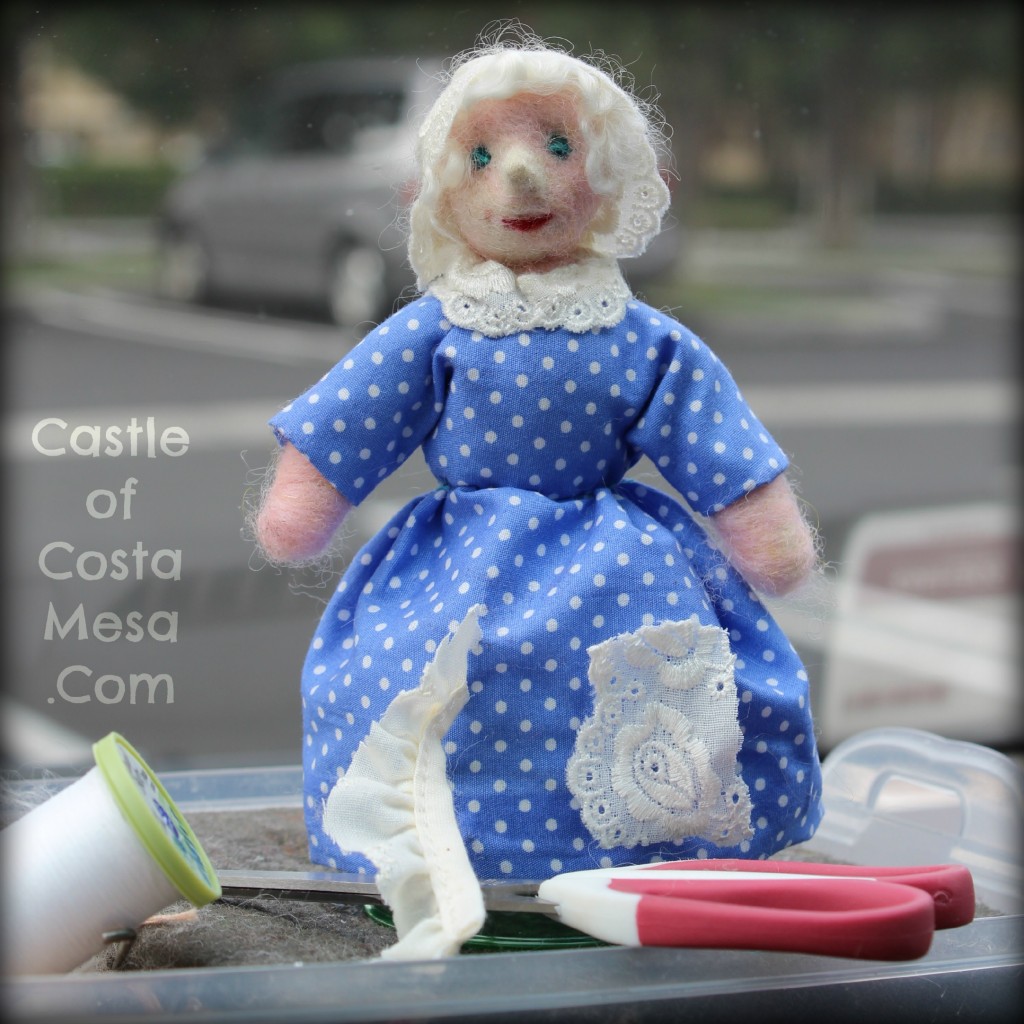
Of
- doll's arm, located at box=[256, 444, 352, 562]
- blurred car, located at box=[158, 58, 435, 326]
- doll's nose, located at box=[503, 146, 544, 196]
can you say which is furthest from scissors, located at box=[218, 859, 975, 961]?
blurred car, located at box=[158, 58, 435, 326]

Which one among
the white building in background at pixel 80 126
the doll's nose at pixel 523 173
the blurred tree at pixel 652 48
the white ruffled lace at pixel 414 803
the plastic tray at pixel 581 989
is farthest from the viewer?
the white building in background at pixel 80 126

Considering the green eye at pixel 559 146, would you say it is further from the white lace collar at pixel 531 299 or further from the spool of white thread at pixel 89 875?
the spool of white thread at pixel 89 875

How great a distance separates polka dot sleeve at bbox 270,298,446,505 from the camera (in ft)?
4.01

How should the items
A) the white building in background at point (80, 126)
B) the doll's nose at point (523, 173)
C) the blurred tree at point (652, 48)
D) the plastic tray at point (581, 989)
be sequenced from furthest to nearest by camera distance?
the white building in background at point (80, 126), the blurred tree at point (652, 48), the doll's nose at point (523, 173), the plastic tray at point (581, 989)

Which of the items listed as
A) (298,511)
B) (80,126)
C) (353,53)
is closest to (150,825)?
(298,511)

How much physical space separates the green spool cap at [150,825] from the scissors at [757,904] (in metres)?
0.15

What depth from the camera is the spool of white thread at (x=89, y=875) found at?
3.42ft

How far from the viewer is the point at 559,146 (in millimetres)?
1217

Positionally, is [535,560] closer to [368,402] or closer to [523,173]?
[368,402]

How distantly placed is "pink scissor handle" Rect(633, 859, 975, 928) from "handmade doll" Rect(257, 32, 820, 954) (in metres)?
0.06

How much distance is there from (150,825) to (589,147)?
2.14 feet

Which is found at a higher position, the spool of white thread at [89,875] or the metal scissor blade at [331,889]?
the spool of white thread at [89,875]

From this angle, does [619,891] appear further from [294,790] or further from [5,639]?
[5,639]

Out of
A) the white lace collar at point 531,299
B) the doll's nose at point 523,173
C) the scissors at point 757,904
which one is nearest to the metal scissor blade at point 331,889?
the scissors at point 757,904
